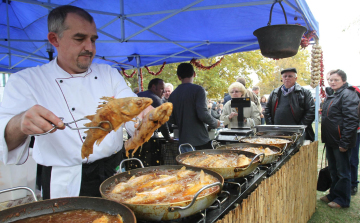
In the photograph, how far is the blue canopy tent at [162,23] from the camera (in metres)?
3.91

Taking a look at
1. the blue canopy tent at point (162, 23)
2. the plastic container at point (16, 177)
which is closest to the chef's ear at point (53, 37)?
the blue canopy tent at point (162, 23)

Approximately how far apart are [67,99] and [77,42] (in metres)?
0.48

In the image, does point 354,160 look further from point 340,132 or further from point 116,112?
point 116,112

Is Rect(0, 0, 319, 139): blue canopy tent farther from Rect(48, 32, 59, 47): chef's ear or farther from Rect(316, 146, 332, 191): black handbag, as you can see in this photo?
Rect(316, 146, 332, 191): black handbag

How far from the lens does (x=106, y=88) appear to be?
2076 mm

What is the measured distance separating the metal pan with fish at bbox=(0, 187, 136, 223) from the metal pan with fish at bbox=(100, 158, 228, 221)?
0.05 meters

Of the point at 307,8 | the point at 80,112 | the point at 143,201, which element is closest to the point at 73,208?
the point at 143,201

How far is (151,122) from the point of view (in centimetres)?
143

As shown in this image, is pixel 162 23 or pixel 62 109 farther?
pixel 162 23

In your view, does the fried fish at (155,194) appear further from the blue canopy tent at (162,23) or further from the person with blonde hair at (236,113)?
the person with blonde hair at (236,113)

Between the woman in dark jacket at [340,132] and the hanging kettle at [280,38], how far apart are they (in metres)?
1.87

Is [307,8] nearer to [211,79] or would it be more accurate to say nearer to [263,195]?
[263,195]

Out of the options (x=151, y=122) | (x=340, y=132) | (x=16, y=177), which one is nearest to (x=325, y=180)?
(x=340, y=132)

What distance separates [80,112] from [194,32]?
399 centimetres
